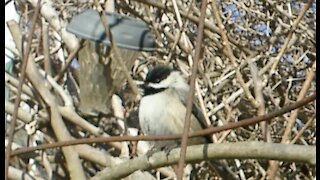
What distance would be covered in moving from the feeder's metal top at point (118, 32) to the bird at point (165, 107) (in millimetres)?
309

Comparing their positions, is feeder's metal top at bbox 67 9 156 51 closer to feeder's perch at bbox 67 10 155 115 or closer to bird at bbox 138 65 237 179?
feeder's perch at bbox 67 10 155 115

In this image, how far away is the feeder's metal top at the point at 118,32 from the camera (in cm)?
320

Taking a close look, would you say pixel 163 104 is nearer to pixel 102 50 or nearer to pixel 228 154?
pixel 102 50

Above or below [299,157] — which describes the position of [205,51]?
below

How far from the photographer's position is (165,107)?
11.8ft

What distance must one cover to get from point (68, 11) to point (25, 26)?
44 centimetres

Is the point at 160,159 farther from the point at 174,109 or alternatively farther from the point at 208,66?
the point at 208,66

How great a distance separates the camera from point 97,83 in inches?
133

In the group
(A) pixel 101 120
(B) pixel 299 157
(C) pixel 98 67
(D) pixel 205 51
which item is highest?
(B) pixel 299 157

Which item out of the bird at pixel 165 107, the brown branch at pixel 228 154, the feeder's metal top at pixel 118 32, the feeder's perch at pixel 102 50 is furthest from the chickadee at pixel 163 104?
the brown branch at pixel 228 154

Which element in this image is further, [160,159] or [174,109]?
[174,109]

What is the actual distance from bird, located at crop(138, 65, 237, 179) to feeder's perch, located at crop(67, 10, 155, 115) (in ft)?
0.54

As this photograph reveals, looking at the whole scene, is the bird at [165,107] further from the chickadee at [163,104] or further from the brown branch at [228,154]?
the brown branch at [228,154]

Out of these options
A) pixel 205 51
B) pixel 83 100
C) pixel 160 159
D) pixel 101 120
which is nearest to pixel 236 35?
pixel 205 51
